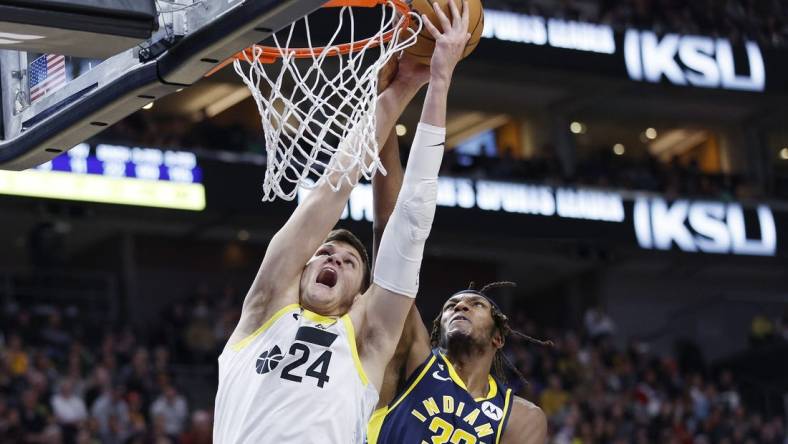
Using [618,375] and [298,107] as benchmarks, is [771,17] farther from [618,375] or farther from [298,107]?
[298,107]

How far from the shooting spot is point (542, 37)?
18.4 m

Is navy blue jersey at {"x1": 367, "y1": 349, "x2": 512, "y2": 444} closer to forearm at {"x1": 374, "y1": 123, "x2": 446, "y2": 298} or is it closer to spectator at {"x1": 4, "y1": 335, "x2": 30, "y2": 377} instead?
forearm at {"x1": 374, "y1": 123, "x2": 446, "y2": 298}

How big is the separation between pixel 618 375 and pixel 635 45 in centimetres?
476

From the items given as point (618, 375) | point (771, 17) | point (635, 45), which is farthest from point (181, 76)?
point (771, 17)

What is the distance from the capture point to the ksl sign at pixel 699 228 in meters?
19.2

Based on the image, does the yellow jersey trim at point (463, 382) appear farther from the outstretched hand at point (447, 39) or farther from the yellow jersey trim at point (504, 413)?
the outstretched hand at point (447, 39)

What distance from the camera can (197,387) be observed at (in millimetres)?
15000

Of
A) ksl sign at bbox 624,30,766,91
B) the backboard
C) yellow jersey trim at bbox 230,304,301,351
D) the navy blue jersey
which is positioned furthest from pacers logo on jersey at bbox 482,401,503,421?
ksl sign at bbox 624,30,766,91

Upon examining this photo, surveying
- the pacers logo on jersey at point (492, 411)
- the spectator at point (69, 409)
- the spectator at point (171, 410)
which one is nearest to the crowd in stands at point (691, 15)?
the spectator at point (171, 410)

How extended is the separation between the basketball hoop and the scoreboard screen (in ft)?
35.5

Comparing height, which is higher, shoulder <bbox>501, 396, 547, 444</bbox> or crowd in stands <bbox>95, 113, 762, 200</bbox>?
crowd in stands <bbox>95, 113, 762, 200</bbox>

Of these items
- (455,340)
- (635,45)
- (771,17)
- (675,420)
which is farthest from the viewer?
(771,17)

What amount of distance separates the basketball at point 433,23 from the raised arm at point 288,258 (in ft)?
1.87

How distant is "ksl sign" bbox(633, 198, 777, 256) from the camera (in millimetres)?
19188
